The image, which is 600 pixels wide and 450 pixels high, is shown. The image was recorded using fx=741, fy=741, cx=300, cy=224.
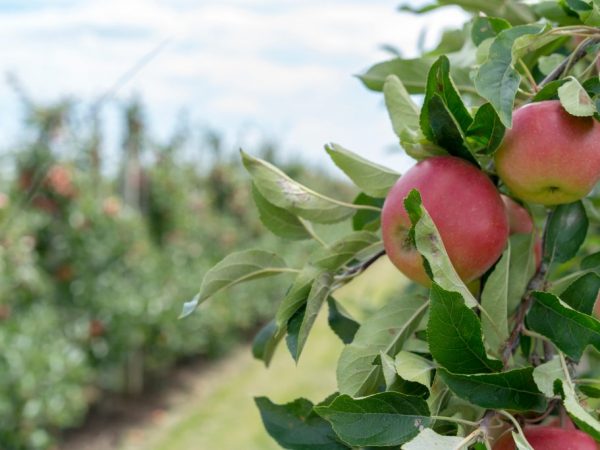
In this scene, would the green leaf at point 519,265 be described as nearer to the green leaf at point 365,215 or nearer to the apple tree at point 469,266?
the apple tree at point 469,266

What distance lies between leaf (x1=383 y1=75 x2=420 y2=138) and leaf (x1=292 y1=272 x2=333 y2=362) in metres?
0.16

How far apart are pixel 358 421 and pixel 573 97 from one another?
30 cm

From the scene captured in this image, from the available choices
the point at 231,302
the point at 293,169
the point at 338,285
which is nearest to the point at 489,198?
the point at 338,285

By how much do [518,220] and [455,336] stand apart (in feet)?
0.87

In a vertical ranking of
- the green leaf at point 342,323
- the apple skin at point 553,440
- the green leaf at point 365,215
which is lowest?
the green leaf at point 342,323

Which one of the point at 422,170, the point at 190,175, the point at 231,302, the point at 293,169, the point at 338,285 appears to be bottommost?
the point at 293,169

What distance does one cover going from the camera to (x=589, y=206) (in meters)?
0.80

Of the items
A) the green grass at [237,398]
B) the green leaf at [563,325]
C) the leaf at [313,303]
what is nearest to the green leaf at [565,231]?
the green leaf at [563,325]

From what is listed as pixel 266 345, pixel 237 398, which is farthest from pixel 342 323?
pixel 237 398

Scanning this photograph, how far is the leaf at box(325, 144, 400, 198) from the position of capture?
708mm

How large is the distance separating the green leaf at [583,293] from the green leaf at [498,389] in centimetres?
9

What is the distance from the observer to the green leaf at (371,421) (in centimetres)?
54

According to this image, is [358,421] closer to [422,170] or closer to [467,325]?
[467,325]

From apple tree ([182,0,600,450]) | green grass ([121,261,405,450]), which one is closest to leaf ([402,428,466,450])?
apple tree ([182,0,600,450])
